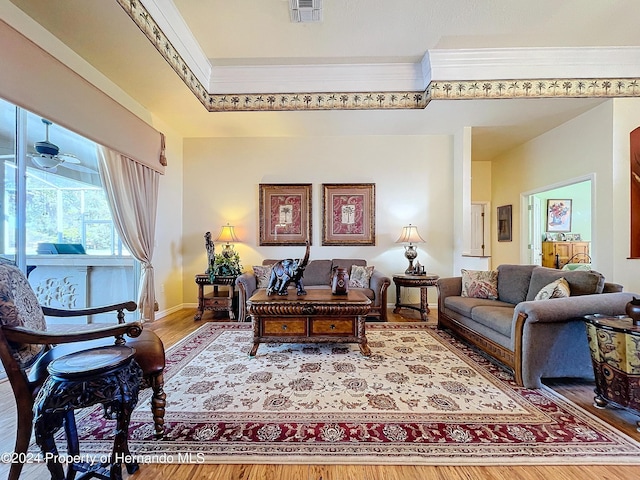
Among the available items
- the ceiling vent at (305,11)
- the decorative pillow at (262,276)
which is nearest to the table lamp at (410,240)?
the decorative pillow at (262,276)

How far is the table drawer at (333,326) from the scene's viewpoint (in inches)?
106

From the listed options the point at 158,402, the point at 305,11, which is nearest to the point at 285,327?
the point at 158,402

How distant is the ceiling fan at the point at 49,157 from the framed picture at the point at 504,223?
689 cm

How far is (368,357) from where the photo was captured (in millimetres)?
2691

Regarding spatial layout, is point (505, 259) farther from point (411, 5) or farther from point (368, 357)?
point (411, 5)

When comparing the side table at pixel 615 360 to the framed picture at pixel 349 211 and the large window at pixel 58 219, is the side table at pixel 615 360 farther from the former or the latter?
the large window at pixel 58 219

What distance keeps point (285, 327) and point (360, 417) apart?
44.9 inches

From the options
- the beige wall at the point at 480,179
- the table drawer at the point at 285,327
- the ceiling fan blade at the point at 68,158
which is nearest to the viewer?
the table drawer at the point at 285,327

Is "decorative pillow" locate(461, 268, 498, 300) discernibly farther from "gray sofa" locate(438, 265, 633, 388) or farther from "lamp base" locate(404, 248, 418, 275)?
"lamp base" locate(404, 248, 418, 275)

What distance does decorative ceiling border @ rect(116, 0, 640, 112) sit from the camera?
3422 mm

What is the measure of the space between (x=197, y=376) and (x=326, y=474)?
1.44 metres

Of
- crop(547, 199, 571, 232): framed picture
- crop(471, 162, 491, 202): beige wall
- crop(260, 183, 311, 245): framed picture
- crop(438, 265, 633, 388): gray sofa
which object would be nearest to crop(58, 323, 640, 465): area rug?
crop(438, 265, 633, 388): gray sofa

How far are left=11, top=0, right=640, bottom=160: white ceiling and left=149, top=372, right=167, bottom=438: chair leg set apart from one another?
2782mm

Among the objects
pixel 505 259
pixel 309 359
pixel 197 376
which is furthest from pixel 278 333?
pixel 505 259
